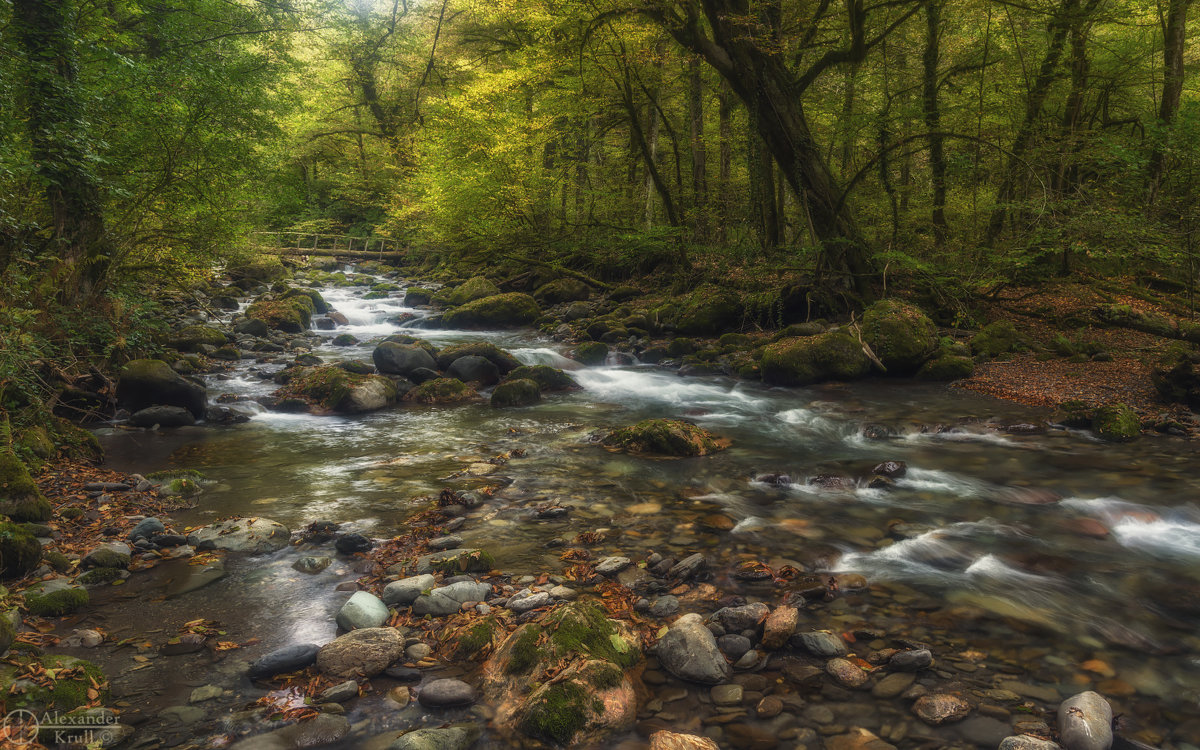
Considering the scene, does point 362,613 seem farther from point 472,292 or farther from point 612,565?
point 472,292

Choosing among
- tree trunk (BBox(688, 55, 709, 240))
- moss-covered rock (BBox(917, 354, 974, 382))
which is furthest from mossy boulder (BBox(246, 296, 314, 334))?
moss-covered rock (BBox(917, 354, 974, 382))

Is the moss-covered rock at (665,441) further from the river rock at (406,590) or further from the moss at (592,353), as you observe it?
the moss at (592,353)

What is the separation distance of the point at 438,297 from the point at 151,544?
59.3 feet

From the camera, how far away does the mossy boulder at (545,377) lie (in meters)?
11.2

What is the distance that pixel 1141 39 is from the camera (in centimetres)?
1269

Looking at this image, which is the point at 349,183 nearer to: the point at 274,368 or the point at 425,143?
the point at 425,143

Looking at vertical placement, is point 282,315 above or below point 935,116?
below

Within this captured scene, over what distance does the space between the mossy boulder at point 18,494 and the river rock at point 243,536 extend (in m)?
1.24

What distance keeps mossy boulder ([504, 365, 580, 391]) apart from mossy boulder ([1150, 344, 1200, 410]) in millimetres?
9004

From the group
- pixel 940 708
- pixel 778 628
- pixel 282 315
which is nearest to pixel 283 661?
pixel 778 628

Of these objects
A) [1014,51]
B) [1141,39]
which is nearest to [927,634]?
[1014,51]

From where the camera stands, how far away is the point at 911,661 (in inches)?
122

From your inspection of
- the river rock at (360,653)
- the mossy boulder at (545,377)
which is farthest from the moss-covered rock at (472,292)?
the river rock at (360,653)

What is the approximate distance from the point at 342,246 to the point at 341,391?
28.6 meters
